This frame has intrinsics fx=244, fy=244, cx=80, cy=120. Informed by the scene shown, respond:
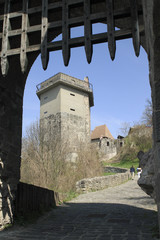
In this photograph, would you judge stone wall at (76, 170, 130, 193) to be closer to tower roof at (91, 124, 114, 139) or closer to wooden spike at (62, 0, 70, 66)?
wooden spike at (62, 0, 70, 66)

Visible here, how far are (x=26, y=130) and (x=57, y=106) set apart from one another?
11834 millimetres

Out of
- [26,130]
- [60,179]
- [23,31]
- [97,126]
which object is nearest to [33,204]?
[23,31]

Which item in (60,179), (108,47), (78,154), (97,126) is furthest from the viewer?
(97,126)

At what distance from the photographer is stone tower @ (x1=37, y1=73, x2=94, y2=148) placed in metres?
25.9

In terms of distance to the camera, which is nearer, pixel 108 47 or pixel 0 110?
pixel 108 47

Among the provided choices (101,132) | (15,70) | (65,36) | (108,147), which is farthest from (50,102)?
(65,36)

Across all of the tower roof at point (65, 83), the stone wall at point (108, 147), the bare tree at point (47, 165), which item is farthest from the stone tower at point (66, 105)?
the stone wall at point (108, 147)

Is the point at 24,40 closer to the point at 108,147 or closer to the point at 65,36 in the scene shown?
the point at 65,36

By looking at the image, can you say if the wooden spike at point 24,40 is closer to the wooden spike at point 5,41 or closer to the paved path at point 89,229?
the wooden spike at point 5,41

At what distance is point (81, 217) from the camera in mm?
A: 5734

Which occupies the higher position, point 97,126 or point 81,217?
point 97,126

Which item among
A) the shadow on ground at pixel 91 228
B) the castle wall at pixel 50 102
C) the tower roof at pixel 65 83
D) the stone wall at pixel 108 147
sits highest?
the tower roof at pixel 65 83

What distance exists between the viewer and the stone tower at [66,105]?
25.9m

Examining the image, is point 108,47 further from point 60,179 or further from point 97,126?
point 97,126
